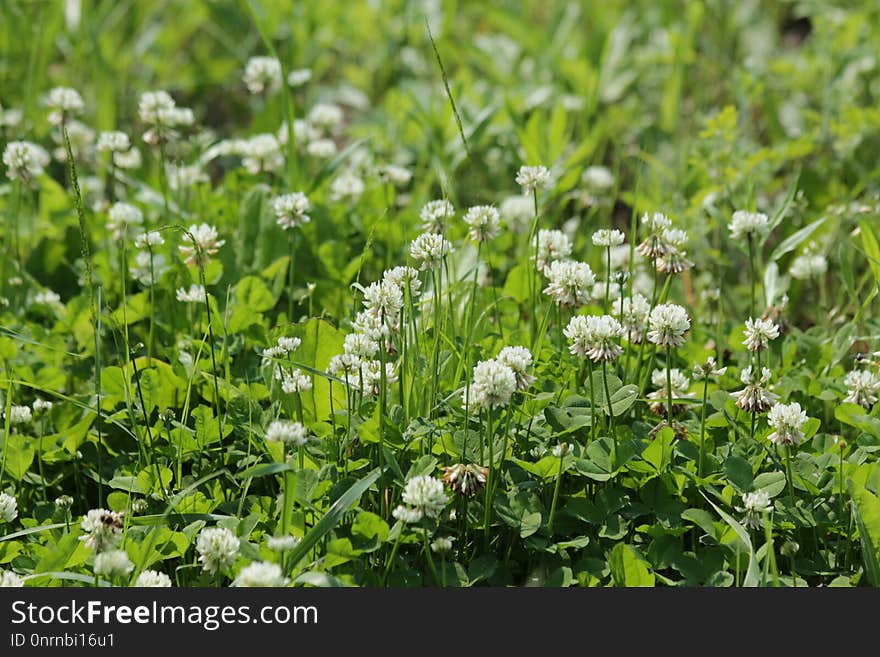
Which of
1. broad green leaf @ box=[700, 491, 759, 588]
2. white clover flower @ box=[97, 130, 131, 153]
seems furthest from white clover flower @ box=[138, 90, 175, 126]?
broad green leaf @ box=[700, 491, 759, 588]

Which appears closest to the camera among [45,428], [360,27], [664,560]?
[664,560]

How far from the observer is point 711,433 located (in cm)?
221

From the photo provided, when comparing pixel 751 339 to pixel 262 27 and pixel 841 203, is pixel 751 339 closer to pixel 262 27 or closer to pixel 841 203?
pixel 841 203

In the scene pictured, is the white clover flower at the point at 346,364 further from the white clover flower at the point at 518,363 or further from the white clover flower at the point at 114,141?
the white clover flower at the point at 114,141

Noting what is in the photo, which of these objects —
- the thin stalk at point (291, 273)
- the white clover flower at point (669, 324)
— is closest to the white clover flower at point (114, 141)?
the thin stalk at point (291, 273)

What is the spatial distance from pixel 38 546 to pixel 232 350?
67 centimetres

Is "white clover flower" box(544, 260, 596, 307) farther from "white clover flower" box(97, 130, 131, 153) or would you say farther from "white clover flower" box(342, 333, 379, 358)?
"white clover flower" box(97, 130, 131, 153)

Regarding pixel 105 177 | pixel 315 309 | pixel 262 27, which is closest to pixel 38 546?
pixel 315 309

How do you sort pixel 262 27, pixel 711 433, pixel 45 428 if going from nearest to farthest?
pixel 711 433 → pixel 45 428 → pixel 262 27

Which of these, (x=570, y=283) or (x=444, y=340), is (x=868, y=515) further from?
(x=444, y=340)

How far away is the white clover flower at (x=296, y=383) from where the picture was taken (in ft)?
6.82

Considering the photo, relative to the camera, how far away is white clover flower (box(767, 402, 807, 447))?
1958 mm

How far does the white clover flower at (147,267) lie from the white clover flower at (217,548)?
1037 millimetres

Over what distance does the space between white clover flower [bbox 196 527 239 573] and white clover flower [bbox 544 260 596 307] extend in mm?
745
